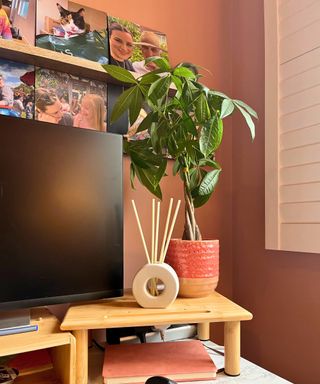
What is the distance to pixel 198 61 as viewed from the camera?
4.31ft

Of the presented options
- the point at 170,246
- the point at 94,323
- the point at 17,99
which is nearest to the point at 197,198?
the point at 170,246

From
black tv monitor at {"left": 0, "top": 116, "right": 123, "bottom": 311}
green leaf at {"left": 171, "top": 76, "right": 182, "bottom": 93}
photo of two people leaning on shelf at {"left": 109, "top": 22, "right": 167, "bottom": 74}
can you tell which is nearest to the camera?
black tv monitor at {"left": 0, "top": 116, "right": 123, "bottom": 311}

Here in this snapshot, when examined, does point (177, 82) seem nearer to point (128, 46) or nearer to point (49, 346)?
point (128, 46)

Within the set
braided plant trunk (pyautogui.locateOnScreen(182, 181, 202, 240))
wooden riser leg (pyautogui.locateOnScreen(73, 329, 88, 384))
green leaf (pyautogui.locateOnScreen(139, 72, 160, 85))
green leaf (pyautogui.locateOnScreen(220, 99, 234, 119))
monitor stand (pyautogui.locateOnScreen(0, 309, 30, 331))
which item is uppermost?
green leaf (pyautogui.locateOnScreen(139, 72, 160, 85))

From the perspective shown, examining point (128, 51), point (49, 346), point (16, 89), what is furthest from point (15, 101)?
point (49, 346)

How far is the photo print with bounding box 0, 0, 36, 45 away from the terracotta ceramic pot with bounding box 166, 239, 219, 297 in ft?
2.31

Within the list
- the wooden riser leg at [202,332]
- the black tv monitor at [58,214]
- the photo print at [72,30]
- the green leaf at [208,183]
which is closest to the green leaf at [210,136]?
the green leaf at [208,183]

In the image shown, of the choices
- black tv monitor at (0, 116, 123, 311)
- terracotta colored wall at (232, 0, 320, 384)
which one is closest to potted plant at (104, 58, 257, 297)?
black tv monitor at (0, 116, 123, 311)

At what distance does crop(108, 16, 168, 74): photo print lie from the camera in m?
1.12

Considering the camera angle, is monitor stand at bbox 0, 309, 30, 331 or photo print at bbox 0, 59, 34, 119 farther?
photo print at bbox 0, 59, 34, 119

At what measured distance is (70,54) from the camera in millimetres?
1032

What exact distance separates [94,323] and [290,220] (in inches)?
26.0

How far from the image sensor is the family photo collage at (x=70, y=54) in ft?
3.18

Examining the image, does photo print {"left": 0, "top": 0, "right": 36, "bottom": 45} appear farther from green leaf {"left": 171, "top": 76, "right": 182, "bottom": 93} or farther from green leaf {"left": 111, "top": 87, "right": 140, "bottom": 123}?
green leaf {"left": 171, "top": 76, "right": 182, "bottom": 93}
